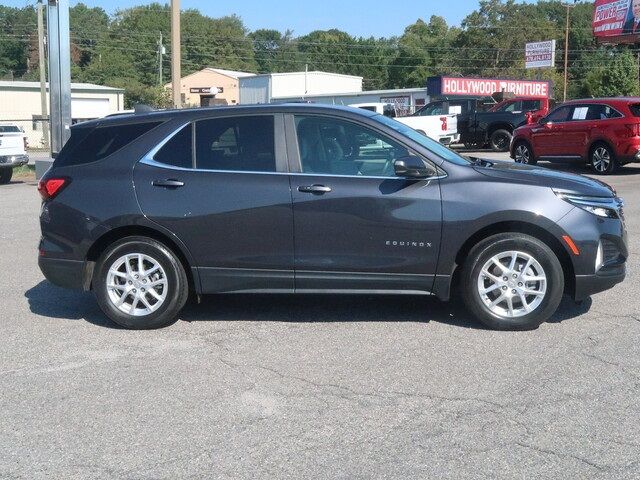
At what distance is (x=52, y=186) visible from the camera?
687 cm

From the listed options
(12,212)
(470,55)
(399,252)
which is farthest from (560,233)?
(470,55)

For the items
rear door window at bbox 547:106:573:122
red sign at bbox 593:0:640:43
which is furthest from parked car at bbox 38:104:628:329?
red sign at bbox 593:0:640:43

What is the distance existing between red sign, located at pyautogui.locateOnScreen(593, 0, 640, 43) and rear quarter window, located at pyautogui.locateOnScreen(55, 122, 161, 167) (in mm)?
43647

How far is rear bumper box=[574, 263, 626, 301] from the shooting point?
6387mm

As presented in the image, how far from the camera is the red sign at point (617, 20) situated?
148ft

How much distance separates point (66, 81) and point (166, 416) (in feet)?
55.3

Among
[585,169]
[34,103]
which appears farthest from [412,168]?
[34,103]

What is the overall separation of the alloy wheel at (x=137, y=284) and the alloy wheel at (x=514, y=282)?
2573 mm

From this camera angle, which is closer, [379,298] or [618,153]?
[379,298]

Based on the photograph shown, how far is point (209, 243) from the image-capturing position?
6.58 metres

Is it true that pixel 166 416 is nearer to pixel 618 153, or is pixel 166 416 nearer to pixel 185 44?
pixel 618 153

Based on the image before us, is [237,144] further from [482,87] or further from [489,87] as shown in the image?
[489,87]

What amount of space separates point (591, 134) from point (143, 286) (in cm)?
1477

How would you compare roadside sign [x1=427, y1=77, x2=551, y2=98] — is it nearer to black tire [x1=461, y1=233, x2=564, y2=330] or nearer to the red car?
the red car
